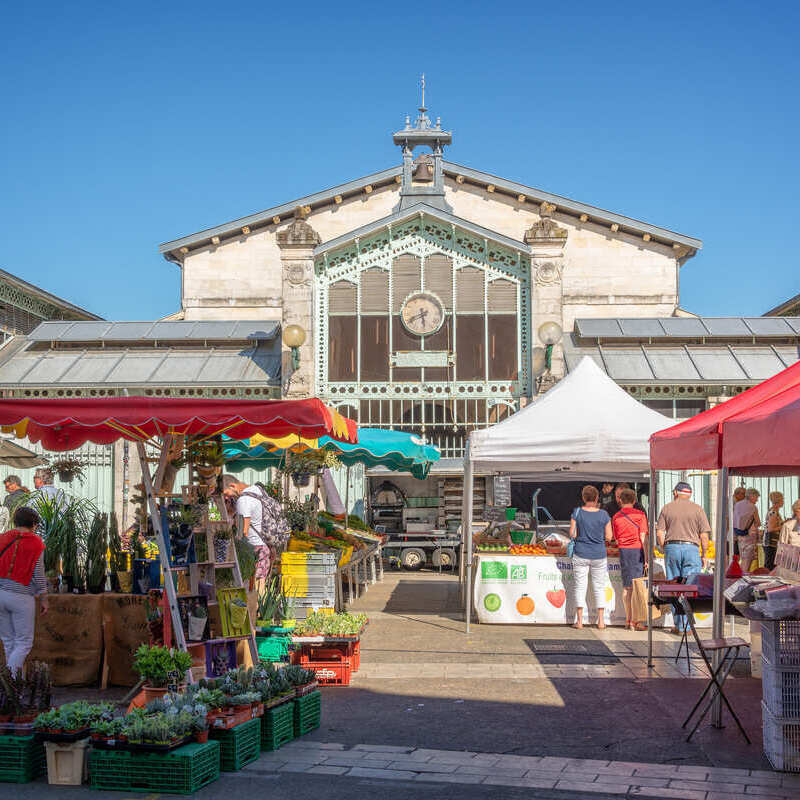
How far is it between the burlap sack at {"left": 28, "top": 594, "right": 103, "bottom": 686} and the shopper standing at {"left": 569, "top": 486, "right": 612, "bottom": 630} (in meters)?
6.50

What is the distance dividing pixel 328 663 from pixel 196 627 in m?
1.45

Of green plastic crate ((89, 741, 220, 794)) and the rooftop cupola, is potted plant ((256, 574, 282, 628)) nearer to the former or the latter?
green plastic crate ((89, 741, 220, 794))

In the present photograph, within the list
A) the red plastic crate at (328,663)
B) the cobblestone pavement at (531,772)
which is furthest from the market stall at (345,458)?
the cobblestone pavement at (531,772)

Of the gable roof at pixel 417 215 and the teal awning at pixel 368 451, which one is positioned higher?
the gable roof at pixel 417 215

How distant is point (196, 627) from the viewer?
887cm

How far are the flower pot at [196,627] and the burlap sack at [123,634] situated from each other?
962 mm

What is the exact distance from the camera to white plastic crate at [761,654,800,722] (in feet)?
22.3

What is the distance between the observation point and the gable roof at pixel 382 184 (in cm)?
2925

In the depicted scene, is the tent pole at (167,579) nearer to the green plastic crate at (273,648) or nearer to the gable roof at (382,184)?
the green plastic crate at (273,648)

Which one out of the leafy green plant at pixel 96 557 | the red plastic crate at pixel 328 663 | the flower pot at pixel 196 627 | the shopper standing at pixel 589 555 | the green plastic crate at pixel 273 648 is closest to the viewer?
→ the flower pot at pixel 196 627

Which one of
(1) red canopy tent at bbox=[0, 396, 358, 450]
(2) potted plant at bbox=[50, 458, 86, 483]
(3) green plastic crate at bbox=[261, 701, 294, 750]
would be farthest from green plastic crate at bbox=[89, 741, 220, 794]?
(2) potted plant at bbox=[50, 458, 86, 483]

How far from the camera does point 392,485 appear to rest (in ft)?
79.5

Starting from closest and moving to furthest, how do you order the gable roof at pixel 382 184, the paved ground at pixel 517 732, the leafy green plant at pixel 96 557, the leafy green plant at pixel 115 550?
the paved ground at pixel 517 732 < the leafy green plant at pixel 96 557 < the leafy green plant at pixel 115 550 < the gable roof at pixel 382 184

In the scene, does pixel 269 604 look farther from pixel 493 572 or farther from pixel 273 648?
pixel 493 572
